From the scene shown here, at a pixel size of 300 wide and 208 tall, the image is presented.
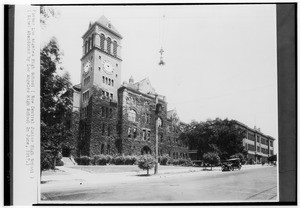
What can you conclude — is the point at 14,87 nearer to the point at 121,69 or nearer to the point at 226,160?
the point at 121,69

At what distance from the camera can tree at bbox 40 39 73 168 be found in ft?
27.2

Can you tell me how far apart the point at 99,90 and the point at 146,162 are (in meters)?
2.01

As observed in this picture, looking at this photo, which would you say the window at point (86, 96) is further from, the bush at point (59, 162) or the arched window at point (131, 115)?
the bush at point (59, 162)

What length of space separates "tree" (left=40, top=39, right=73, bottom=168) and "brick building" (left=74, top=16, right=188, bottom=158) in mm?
325

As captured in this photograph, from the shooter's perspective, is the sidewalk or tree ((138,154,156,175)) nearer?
the sidewalk

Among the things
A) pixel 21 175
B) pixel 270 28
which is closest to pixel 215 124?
pixel 270 28

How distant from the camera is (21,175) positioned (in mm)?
8055

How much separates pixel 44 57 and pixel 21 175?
2624 millimetres

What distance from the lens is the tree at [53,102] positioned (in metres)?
8.30

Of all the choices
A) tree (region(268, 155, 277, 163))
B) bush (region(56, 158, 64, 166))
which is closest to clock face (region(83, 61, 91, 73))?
bush (region(56, 158, 64, 166))

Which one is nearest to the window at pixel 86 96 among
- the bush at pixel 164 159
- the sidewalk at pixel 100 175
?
the sidewalk at pixel 100 175

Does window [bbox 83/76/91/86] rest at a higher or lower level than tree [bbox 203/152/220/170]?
higher

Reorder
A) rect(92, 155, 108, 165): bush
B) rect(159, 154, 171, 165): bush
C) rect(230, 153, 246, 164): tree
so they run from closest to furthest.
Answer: rect(92, 155, 108, 165): bush
rect(159, 154, 171, 165): bush
rect(230, 153, 246, 164): tree

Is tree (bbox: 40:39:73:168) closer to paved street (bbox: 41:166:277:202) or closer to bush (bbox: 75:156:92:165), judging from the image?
bush (bbox: 75:156:92:165)
